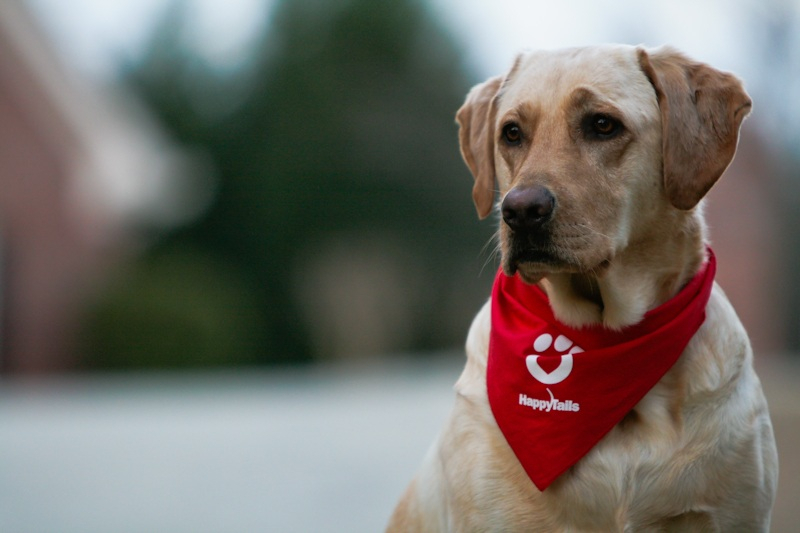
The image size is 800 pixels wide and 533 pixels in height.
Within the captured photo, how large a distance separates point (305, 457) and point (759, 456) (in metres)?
7.01

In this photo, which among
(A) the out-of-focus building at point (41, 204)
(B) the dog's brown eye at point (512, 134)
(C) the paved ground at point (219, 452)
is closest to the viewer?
(B) the dog's brown eye at point (512, 134)

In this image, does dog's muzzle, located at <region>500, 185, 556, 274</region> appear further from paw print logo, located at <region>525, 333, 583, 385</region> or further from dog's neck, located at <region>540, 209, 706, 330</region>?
paw print logo, located at <region>525, 333, 583, 385</region>

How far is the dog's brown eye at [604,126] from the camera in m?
3.20

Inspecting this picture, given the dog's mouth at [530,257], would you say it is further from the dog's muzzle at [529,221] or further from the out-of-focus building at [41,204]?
the out-of-focus building at [41,204]

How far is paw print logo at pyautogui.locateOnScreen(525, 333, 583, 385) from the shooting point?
3.27 meters

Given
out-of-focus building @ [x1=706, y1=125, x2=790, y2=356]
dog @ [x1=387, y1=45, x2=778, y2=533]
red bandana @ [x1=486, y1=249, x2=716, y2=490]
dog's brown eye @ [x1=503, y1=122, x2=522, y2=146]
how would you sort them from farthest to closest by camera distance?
out-of-focus building @ [x1=706, y1=125, x2=790, y2=356]
dog's brown eye @ [x1=503, y1=122, x2=522, y2=146]
red bandana @ [x1=486, y1=249, x2=716, y2=490]
dog @ [x1=387, y1=45, x2=778, y2=533]

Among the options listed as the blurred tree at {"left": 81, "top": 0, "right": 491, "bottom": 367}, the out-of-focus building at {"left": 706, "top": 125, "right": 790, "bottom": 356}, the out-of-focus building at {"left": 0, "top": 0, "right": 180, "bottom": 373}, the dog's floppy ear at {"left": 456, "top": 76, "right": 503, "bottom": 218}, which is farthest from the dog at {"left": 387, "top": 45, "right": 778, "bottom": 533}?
the out-of-focus building at {"left": 706, "top": 125, "right": 790, "bottom": 356}

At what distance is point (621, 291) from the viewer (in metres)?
3.27

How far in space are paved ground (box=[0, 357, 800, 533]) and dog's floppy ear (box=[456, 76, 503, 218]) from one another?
11.3 feet

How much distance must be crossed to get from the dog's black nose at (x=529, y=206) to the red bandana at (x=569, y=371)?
1.53 ft

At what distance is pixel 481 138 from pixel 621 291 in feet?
2.63

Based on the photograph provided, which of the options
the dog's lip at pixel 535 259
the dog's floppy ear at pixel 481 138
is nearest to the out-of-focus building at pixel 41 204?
the dog's floppy ear at pixel 481 138

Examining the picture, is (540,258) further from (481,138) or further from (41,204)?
(41,204)

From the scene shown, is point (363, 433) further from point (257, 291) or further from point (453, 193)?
point (453, 193)
